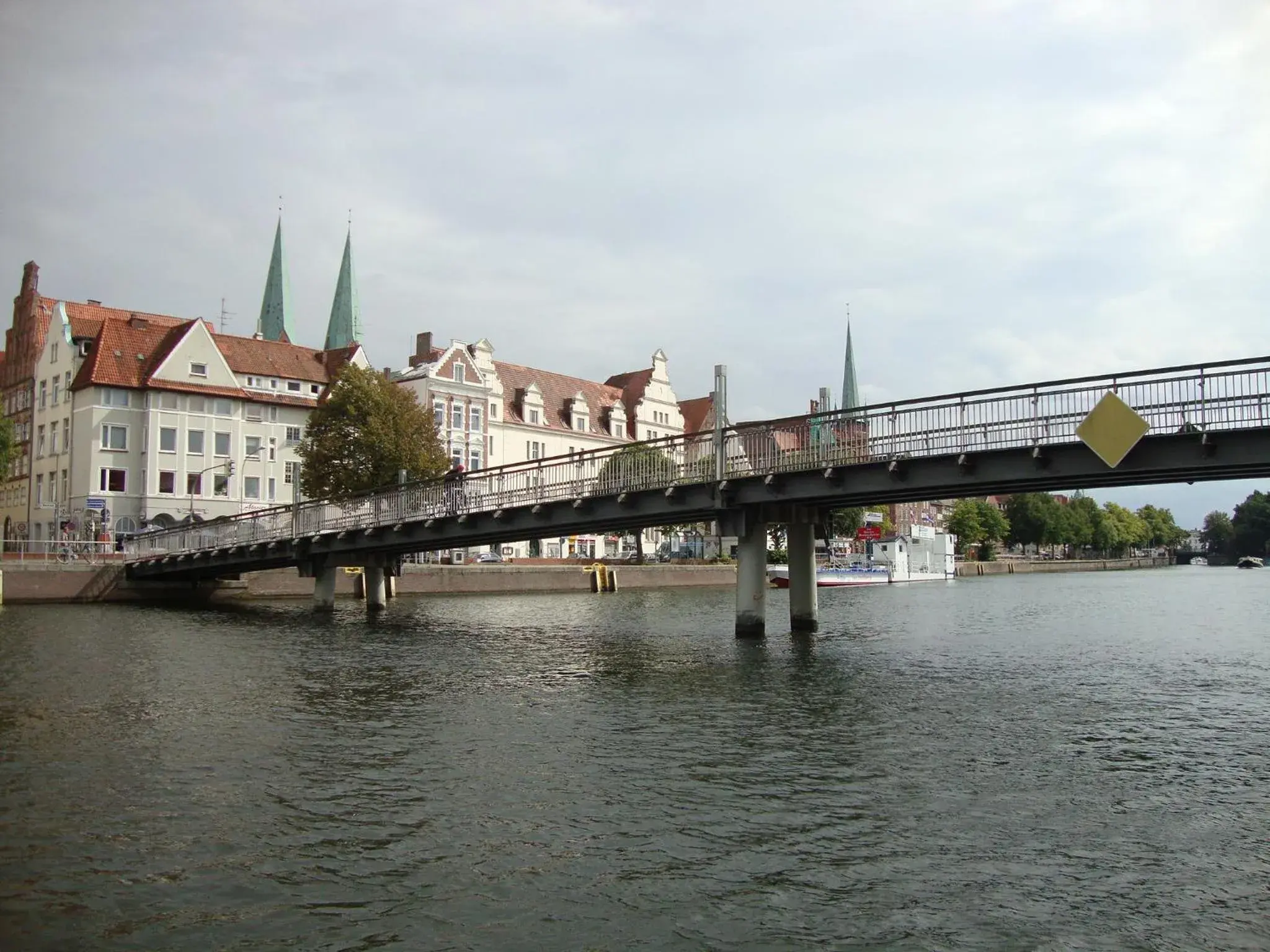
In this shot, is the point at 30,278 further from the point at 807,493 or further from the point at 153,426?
the point at 807,493

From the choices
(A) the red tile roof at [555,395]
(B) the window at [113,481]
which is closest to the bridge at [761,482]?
(B) the window at [113,481]

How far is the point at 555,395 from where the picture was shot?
393 ft

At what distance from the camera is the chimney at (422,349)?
106 meters

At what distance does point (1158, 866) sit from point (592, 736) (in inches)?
367

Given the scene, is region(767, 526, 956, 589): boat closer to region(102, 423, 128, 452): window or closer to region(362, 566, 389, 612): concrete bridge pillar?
region(362, 566, 389, 612): concrete bridge pillar

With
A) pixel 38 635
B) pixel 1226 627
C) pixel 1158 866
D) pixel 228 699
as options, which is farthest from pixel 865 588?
pixel 1158 866

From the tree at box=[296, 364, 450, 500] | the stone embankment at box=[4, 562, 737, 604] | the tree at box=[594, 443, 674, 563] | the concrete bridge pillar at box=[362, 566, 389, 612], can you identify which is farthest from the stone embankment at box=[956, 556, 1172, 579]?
the tree at box=[594, 443, 674, 563]

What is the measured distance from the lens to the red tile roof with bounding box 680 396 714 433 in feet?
436

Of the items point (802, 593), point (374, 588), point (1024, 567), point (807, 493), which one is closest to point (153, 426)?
point (374, 588)

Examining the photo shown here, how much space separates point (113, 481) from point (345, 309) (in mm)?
65560

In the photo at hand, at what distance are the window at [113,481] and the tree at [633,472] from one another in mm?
53698

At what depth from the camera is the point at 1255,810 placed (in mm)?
13492

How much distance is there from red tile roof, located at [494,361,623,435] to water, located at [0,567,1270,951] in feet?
276

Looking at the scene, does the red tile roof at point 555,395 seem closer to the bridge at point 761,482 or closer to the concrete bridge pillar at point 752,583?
the bridge at point 761,482
